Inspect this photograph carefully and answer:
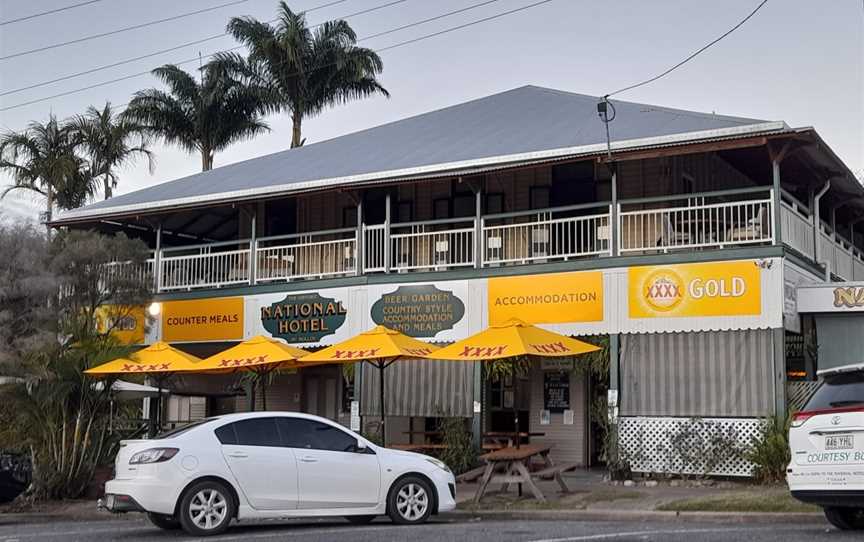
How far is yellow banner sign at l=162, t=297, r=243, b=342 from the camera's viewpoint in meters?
24.0

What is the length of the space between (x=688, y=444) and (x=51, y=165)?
31.2 meters

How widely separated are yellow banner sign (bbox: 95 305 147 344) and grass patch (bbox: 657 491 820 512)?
13923 mm

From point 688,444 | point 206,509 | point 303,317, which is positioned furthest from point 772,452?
point 303,317

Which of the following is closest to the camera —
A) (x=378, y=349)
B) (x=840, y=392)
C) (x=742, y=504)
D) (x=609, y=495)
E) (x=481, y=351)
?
(x=840, y=392)

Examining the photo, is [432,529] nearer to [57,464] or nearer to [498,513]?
[498,513]

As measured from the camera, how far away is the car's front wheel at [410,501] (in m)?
13.8

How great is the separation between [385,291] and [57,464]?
704 cm

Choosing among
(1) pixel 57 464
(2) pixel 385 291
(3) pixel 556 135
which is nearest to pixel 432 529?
(1) pixel 57 464

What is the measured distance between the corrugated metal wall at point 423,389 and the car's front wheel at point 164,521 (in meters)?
8.05

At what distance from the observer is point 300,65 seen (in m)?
42.3

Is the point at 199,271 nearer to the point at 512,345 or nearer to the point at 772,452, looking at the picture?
the point at 512,345

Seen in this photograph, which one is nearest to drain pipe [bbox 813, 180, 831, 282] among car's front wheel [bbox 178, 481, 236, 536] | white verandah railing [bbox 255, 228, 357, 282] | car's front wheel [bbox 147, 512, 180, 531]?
white verandah railing [bbox 255, 228, 357, 282]

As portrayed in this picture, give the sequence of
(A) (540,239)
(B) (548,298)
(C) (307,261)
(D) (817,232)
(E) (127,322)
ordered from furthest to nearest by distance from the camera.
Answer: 1. (E) (127,322)
2. (C) (307,261)
3. (A) (540,239)
4. (D) (817,232)
5. (B) (548,298)

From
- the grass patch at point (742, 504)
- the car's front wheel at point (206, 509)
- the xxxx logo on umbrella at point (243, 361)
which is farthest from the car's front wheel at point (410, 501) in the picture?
the xxxx logo on umbrella at point (243, 361)
